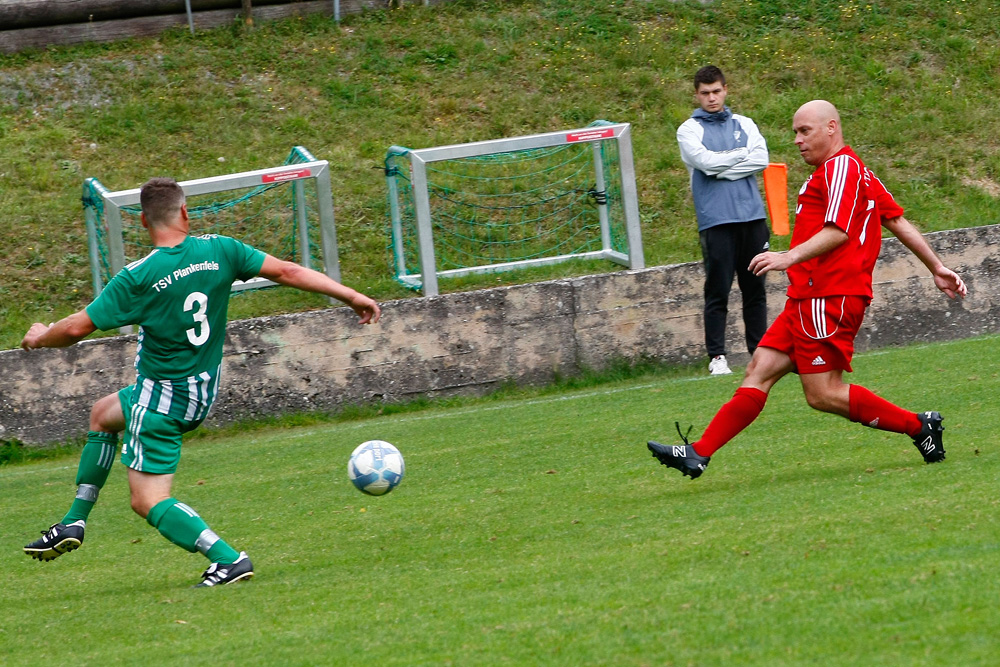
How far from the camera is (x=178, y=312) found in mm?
5656

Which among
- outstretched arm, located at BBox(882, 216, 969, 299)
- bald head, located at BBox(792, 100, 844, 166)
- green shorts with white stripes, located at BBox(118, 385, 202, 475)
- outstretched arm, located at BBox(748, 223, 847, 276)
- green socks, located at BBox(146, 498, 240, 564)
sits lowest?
green socks, located at BBox(146, 498, 240, 564)

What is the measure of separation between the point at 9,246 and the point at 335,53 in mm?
5056

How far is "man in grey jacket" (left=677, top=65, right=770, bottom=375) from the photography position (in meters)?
10.2

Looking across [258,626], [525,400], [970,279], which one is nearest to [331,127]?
[525,400]

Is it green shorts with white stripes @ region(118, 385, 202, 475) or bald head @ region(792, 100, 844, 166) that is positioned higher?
bald head @ region(792, 100, 844, 166)

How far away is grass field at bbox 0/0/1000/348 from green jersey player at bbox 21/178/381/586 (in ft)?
20.5

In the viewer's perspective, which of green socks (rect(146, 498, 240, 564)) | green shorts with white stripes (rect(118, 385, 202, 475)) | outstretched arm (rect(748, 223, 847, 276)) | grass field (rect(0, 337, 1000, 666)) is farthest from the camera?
outstretched arm (rect(748, 223, 847, 276))

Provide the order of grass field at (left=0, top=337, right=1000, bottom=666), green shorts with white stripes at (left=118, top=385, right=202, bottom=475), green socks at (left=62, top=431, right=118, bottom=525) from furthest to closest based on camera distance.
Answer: green socks at (left=62, top=431, right=118, bottom=525)
green shorts with white stripes at (left=118, top=385, right=202, bottom=475)
grass field at (left=0, top=337, right=1000, bottom=666)

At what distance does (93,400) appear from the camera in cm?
1050

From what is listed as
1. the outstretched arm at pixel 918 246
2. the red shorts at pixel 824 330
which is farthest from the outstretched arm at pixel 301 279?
the outstretched arm at pixel 918 246

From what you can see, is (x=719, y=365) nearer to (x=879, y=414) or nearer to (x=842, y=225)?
(x=879, y=414)

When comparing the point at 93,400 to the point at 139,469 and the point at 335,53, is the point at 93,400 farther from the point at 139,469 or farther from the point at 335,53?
the point at 335,53

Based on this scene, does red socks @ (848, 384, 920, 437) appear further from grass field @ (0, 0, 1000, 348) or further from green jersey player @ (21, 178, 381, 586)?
grass field @ (0, 0, 1000, 348)

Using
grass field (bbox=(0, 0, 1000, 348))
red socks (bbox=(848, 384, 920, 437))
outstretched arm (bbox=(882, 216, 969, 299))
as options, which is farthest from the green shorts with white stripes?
grass field (bbox=(0, 0, 1000, 348))
